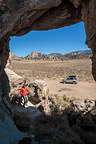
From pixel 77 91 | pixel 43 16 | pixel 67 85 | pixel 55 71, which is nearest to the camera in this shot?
pixel 43 16

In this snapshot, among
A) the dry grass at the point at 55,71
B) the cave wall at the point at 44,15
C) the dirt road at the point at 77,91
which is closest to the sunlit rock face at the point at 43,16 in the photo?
the cave wall at the point at 44,15

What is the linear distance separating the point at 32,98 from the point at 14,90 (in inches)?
66.9

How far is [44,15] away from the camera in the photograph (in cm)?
546

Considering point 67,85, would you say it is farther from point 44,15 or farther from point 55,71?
point 55,71

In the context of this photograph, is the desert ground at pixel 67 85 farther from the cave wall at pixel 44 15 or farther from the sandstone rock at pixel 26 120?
the cave wall at pixel 44 15

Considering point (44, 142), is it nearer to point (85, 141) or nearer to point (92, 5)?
point (85, 141)

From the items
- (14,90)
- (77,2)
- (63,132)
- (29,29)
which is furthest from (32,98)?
(77,2)

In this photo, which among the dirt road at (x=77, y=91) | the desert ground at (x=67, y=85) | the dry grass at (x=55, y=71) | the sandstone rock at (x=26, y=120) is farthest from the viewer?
the dry grass at (x=55, y=71)

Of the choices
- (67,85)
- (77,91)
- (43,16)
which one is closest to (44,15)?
(43,16)

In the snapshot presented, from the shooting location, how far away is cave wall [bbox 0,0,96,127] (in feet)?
13.9

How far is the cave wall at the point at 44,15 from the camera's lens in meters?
4.25

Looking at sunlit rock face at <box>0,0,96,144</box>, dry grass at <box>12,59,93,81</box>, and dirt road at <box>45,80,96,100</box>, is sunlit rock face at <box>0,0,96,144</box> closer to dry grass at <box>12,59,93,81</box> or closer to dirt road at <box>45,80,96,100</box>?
dirt road at <box>45,80,96,100</box>

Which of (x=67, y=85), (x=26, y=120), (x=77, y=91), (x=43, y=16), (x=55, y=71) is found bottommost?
(x=55, y=71)

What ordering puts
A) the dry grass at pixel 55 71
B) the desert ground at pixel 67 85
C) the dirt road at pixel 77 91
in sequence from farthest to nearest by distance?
Result: 1. the dry grass at pixel 55 71
2. the desert ground at pixel 67 85
3. the dirt road at pixel 77 91
